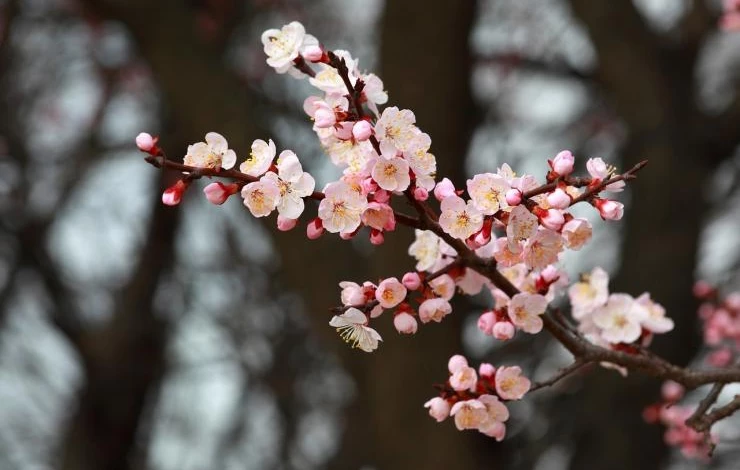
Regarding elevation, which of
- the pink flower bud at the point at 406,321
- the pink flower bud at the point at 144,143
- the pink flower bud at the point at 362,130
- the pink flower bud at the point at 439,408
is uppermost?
the pink flower bud at the point at 144,143

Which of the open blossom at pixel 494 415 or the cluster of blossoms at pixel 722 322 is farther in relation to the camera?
the cluster of blossoms at pixel 722 322

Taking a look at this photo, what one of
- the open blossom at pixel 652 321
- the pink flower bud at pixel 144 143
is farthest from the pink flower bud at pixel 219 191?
the open blossom at pixel 652 321

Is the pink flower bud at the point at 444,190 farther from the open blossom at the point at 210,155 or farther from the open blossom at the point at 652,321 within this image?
the open blossom at the point at 652,321

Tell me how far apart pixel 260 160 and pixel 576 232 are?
499mm

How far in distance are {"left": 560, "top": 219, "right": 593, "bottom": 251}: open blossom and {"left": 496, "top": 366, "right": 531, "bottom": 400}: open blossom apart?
27cm

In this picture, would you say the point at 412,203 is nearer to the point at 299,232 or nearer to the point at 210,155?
the point at 210,155

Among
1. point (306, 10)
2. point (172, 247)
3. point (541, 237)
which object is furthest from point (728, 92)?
point (541, 237)

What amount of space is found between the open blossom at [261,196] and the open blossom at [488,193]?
29 cm

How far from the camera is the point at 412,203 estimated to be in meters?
1.32

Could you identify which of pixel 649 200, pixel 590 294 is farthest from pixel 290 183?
pixel 649 200

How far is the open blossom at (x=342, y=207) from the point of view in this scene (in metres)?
1.29

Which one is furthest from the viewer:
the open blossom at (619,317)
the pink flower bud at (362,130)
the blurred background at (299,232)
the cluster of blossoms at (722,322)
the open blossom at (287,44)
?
the blurred background at (299,232)

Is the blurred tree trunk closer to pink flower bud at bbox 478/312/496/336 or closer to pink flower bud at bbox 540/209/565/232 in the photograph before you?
pink flower bud at bbox 478/312/496/336

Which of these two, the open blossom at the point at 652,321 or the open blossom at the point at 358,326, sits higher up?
the open blossom at the point at 652,321
